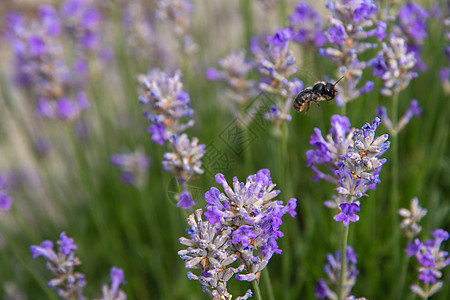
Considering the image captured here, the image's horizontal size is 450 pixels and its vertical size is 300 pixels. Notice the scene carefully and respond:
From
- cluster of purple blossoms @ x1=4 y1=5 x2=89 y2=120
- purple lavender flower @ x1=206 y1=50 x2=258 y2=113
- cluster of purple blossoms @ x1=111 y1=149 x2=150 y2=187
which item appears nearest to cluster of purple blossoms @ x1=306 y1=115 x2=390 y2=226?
purple lavender flower @ x1=206 y1=50 x2=258 y2=113

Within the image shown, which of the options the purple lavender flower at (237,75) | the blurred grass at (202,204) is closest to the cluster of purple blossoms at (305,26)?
the blurred grass at (202,204)

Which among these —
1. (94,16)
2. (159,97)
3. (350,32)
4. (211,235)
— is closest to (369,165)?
(211,235)

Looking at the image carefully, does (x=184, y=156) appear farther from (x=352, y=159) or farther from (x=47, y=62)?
(x=47, y=62)

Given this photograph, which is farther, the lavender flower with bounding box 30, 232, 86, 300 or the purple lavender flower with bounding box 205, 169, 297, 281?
the lavender flower with bounding box 30, 232, 86, 300

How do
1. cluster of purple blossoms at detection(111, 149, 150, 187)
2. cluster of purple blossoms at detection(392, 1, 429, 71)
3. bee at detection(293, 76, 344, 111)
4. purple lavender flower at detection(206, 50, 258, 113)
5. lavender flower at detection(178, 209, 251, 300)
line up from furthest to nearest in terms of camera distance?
cluster of purple blossoms at detection(111, 149, 150, 187) < purple lavender flower at detection(206, 50, 258, 113) < cluster of purple blossoms at detection(392, 1, 429, 71) < bee at detection(293, 76, 344, 111) < lavender flower at detection(178, 209, 251, 300)

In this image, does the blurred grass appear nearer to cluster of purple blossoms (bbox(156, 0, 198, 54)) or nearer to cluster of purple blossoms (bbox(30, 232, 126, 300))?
cluster of purple blossoms (bbox(156, 0, 198, 54))
